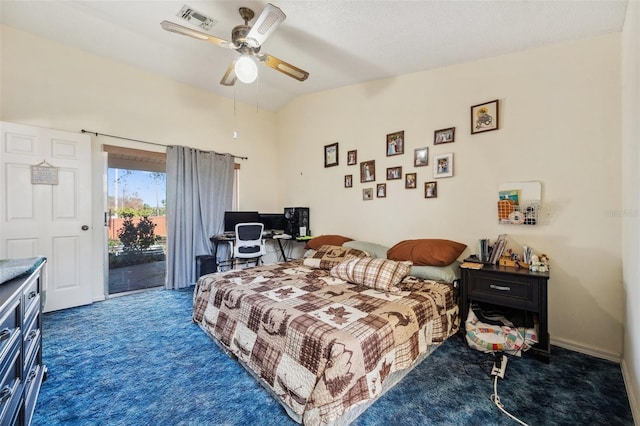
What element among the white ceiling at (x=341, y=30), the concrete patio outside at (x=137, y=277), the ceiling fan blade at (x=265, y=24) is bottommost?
the concrete patio outside at (x=137, y=277)

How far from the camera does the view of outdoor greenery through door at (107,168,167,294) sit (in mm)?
3697

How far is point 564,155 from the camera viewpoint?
2234 mm

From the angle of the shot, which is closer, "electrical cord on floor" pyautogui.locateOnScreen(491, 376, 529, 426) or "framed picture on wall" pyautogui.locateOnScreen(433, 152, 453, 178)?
"electrical cord on floor" pyautogui.locateOnScreen(491, 376, 529, 426)

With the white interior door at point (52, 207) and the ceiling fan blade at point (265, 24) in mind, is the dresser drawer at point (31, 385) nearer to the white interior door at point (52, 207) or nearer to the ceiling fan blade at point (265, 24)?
the white interior door at point (52, 207)

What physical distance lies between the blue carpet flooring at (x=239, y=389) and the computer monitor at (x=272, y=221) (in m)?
2.47

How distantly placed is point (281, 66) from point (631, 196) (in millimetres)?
2868

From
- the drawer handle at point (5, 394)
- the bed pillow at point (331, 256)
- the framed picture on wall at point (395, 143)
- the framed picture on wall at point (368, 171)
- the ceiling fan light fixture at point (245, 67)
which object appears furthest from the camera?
the framed picture on wall at point (368, 171)

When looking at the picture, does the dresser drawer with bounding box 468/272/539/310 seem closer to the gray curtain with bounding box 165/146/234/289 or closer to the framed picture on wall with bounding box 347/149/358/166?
the framed picture on wall with bounding box 347/149/358/166

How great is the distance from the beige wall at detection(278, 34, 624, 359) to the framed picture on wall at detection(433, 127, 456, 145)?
5 centimetres

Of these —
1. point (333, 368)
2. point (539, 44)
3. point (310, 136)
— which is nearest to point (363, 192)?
point (310, 136)

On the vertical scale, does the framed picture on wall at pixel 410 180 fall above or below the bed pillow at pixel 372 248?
above

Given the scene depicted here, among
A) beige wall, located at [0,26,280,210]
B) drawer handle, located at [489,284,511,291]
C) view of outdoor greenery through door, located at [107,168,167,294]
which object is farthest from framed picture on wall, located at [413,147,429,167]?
view of outdoor greenery through door, located at [107,168,167,294]

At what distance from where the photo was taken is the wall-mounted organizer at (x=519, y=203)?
2.34m

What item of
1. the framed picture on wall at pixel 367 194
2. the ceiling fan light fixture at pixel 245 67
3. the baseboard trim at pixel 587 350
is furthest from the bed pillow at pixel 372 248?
the ceiling fan light fixture at pixel 245 67
